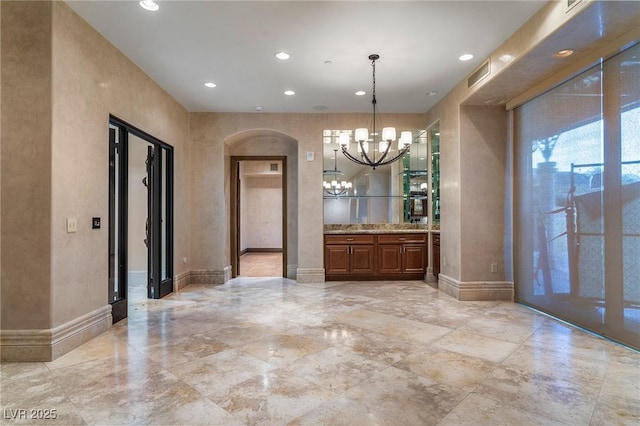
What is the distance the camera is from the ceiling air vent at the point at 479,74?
3.98m

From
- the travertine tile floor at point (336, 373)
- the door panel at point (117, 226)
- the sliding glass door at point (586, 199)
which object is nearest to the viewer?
the travertine tile floor at point (336, 373)

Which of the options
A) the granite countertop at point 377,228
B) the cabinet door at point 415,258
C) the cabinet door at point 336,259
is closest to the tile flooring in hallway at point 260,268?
the cabinet door at point 336,259

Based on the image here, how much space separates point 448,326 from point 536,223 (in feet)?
6.24

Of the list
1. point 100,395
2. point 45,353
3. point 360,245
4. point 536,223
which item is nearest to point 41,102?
point 45,353

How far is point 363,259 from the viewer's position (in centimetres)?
624

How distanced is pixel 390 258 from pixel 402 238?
0.45 meters

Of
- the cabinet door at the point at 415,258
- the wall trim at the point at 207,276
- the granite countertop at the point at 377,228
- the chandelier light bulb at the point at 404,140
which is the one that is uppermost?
the chandelier light bulb at the point at 404,140

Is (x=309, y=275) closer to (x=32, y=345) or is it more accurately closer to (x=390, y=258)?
(x=390, y=258)

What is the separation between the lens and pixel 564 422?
1.92 m

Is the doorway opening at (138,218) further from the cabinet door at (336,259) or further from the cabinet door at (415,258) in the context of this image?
the cabinet door at (415,258)

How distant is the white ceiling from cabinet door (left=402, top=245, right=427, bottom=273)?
9.24 ft

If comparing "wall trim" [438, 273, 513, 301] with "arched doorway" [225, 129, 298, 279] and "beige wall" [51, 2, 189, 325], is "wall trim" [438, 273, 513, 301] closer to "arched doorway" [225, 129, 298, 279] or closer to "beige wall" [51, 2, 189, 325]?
"arched doorway" [225, 129, 298, 279]

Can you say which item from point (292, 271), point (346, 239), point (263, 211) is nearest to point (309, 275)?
point (292, 271)

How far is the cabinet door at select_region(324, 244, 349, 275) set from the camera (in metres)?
6.20
